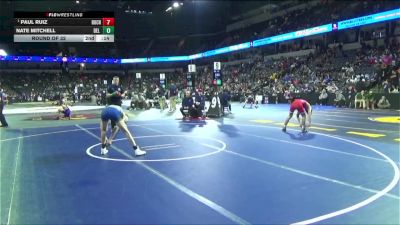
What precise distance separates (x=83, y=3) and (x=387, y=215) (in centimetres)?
4306

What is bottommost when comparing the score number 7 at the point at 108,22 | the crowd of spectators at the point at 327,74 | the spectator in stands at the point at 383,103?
the spectator in stands at the point at 383,103

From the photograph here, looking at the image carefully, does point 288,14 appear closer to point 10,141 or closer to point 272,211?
point 10,141

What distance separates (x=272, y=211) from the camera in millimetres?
4773
